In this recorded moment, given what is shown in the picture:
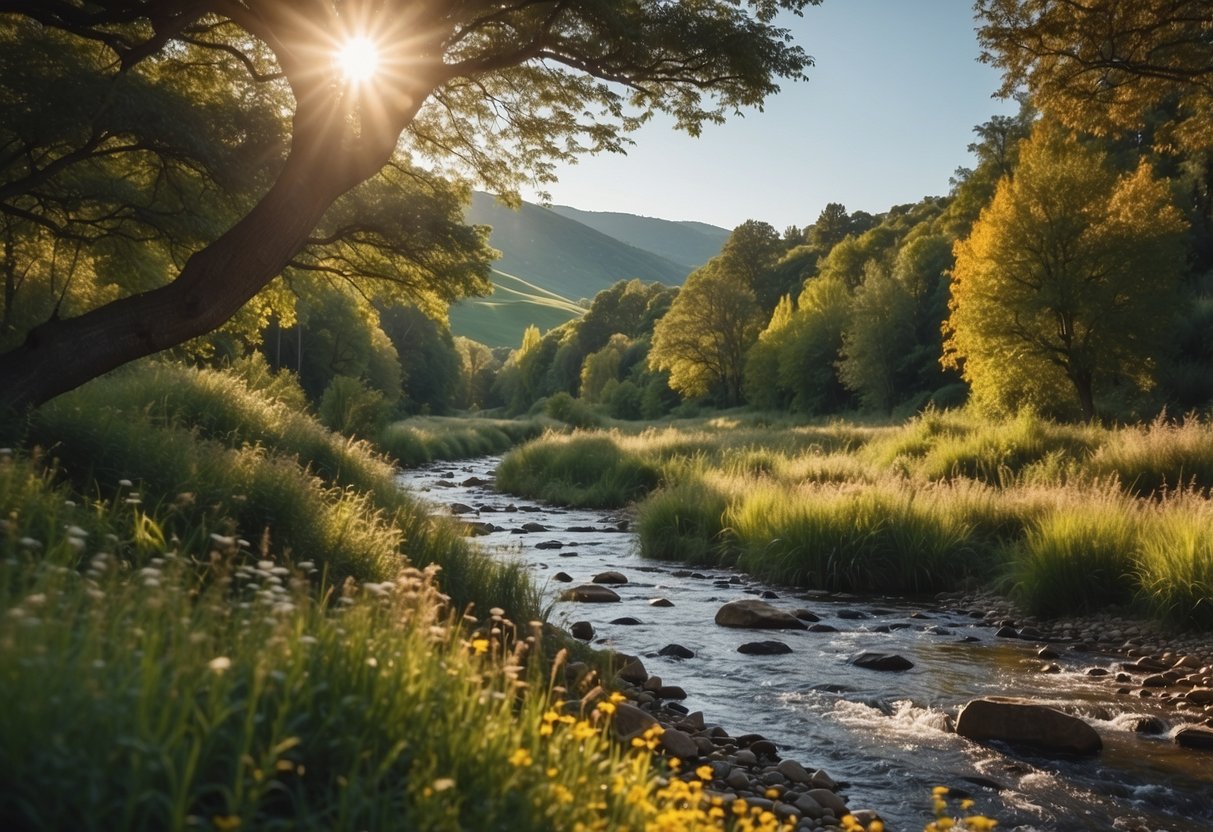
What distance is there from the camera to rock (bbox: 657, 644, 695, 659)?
345 inches

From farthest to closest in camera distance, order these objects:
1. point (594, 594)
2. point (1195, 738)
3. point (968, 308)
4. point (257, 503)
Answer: point (968, 308) → point (594, 594) → point (257, 503) → point (1195, 738)

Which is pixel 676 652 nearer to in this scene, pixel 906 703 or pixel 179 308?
pixel 906 703

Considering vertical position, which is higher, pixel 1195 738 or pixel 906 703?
pixel 1195 738

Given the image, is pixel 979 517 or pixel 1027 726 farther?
pixel 979 517

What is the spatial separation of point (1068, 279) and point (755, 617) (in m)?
20.2

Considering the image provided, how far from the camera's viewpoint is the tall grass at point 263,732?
2447mm

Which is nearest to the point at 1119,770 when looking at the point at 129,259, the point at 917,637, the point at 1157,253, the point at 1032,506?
the point at 917,637

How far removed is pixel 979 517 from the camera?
13.5 metres

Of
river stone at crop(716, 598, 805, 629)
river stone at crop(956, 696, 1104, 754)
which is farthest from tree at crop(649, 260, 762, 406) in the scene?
river stone at crop(956, 696, 1104, 754)

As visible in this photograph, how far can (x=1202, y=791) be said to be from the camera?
5.59 m

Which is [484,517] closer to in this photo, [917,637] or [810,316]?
[917,637]

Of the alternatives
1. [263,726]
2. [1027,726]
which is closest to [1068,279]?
[1027,726]

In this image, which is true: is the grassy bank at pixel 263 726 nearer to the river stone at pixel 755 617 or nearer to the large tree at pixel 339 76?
the large tree at pixel 339 76

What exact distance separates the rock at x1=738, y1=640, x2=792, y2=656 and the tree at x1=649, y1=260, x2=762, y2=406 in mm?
51469
